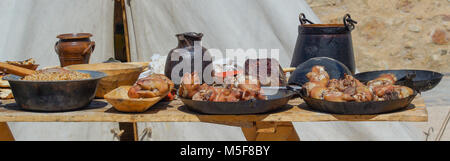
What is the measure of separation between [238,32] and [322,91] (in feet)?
4.68

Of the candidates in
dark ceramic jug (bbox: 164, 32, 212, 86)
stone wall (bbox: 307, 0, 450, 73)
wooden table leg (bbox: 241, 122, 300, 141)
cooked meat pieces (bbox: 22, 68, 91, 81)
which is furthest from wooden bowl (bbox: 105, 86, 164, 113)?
stone wall (bbox: 307, 0, 450, 73)

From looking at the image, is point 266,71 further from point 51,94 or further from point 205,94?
point 51,94

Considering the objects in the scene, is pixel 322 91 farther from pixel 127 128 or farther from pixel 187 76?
pixel 127 128

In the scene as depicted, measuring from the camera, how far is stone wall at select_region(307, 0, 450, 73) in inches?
165

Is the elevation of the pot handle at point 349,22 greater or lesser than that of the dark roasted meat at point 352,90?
greater

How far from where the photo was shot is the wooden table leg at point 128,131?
8.54 ft

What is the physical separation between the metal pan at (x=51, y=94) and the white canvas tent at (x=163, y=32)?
49.3 inches

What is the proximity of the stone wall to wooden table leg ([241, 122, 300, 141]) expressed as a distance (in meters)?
2.82

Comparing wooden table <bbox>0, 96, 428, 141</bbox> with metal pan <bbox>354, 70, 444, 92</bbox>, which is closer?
wooden table <bbox>0, 96, 428, 141</bbox>

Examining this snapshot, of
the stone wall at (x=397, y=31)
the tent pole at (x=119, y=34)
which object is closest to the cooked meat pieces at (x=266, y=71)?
the tent pole at (x=119, y=34)

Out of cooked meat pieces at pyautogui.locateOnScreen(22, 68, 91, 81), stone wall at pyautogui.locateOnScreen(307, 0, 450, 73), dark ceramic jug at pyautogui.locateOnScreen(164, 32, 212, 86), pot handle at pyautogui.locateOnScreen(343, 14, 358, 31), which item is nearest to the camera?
cooked meat pieces at pyautogui.locateOnScreen(22, 68, 91, 81)

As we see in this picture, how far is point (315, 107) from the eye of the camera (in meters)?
1.36

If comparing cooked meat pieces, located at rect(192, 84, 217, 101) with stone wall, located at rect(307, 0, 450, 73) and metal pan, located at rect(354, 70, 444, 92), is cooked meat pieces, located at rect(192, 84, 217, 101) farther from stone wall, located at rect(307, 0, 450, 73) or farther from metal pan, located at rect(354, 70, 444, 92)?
stone wall, located at rect(307, 0, 450, 73)

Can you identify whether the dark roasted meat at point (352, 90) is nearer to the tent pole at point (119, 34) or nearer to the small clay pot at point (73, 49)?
the small clay pot at point (73, 49)
